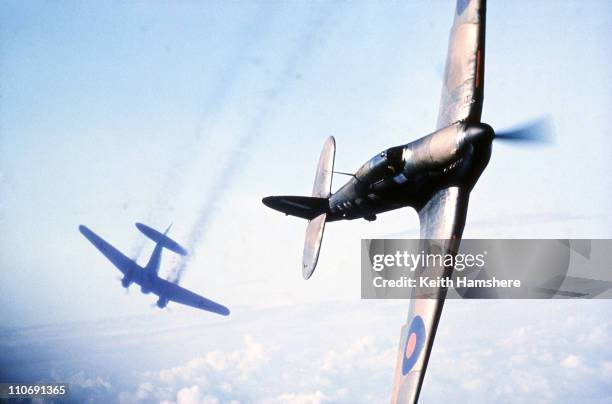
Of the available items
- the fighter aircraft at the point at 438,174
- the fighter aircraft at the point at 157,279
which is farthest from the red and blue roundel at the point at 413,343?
the fighter aircraft at the point at 157,279

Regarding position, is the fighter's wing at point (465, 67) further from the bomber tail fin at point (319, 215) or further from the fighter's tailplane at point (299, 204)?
the fighter's tailplane at point (299, 204)

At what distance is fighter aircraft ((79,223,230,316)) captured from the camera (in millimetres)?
26703

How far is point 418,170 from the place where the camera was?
47.3 feet

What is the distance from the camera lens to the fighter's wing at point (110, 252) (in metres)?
29.1

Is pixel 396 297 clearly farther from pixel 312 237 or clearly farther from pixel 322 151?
pixel 322 151

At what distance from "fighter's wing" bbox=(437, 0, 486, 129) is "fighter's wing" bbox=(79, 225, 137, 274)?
19.6 meters

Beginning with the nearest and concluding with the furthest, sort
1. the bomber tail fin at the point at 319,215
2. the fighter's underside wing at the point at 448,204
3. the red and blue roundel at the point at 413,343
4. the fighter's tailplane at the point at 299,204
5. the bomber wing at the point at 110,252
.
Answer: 1. the fighter's underside wing at the point at 448,204
2. the red and blue roundel at the point at 413,343
3. the bomber tail fin at the point at 319,215
4. the fighter's tailplane at the point at 299,204
5. the bomber wing at the point at 110,252

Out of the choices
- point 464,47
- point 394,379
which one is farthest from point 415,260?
point 464,47

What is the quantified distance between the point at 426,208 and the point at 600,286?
7756mm

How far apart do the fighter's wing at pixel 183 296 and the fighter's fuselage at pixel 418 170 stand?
14.5 meters

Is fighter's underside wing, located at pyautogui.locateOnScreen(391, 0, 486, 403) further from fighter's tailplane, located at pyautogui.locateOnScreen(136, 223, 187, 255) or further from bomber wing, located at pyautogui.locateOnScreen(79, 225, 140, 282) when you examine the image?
bomber wing, located at pyautogui.locateOnScreen(79, 225, 140, 282)

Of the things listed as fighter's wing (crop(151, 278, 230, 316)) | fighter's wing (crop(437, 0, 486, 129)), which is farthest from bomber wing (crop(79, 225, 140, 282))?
fighter's wing (crop(437, 0, 486, 129))

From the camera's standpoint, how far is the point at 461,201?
14211 millimetres

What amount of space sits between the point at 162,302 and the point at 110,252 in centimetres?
636
